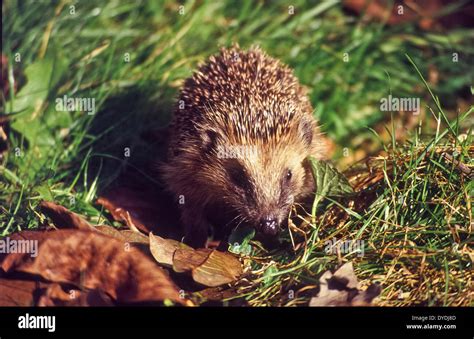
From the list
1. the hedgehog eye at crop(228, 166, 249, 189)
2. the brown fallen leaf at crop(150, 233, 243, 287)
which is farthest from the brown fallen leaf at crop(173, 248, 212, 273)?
the hedgehog eye at crop(228, 166, 249, 189)

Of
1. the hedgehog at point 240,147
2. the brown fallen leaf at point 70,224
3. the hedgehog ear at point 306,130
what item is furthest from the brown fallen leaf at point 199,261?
the hedgehog ear at point 306,130

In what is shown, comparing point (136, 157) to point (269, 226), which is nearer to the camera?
point (269, 226)

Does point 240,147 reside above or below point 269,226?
above

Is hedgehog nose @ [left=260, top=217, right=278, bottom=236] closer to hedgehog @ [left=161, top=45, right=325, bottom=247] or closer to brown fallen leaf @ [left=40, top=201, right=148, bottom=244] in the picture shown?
hedgehog @ [left=161, top=45, right=325, bottom=247]

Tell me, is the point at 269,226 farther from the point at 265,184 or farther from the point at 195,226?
the point at 195,226

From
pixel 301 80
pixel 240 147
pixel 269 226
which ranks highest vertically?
pixel 301 80

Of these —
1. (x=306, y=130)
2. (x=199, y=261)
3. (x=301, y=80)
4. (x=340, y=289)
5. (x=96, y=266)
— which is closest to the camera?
(x=340, y=289)

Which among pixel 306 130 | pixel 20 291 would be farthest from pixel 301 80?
pixel 20 291
